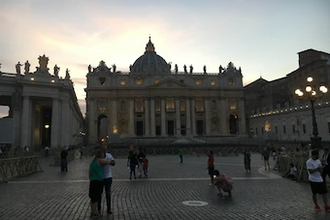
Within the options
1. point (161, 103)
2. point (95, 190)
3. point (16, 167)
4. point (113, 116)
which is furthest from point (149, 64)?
point (95, 190)

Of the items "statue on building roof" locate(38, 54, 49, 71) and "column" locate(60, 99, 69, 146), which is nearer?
"statue on building roof" locate(38, 54, 49, 71)

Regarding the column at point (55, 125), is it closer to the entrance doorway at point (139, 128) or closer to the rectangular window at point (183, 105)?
the entrance doorway at point (139, 128)

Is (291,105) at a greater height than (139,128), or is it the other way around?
(291,105)

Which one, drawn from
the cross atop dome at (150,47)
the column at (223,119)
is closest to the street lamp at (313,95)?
the column at (223,119)

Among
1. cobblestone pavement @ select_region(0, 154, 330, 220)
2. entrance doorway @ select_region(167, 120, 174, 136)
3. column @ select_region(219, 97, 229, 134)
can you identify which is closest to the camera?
cobblestone pavement @ select_region(0, 154, 330, 220)

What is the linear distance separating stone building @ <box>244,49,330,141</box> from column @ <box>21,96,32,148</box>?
3468 centimetres

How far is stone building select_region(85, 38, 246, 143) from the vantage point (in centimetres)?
7650

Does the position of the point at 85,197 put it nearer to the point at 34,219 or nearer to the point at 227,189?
the point at 34,219

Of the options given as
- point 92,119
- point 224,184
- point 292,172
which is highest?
point 92,119

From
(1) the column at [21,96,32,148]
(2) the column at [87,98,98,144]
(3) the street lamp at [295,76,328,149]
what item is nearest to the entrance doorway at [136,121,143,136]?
(2) the column at [87,98,98,144]

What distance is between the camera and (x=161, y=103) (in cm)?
7762

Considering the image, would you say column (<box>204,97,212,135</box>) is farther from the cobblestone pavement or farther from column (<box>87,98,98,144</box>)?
the cobblestone pavement

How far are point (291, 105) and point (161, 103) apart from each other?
32358mm

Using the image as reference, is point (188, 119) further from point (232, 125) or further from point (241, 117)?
point (232, 125)
